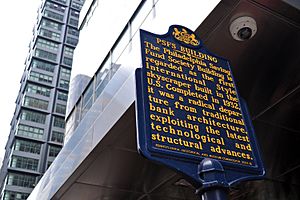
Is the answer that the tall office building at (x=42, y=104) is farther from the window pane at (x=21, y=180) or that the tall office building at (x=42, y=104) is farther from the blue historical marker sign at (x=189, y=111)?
the blue historical marker sign at (x=189, y=111)

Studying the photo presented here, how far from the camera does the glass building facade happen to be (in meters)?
6.00

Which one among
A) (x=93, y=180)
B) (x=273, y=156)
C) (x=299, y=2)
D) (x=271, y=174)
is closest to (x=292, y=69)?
(x=299, y=2)

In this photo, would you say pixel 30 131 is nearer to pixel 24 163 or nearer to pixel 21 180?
pixel 24 163

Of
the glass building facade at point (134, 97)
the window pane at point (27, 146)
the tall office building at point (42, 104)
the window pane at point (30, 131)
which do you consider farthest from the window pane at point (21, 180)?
the glass building facade at point (134, 97)

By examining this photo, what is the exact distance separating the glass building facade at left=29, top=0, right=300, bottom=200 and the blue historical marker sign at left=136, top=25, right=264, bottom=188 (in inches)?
40.6

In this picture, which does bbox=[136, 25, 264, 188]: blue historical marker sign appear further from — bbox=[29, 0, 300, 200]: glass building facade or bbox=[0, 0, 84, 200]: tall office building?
bbox=[0, 0, 84, 200]: tall office building

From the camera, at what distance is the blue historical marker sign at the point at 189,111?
12.6 feet

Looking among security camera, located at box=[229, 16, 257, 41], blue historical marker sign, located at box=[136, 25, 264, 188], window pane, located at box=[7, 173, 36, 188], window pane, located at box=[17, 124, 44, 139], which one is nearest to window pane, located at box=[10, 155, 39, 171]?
window pane, located at box=[7, 173, 36, 188]

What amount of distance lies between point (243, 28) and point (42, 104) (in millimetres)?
66083

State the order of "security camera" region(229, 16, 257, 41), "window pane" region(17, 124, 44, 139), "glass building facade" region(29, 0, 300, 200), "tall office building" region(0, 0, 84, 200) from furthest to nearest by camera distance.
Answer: "window pane" region(17, 124, 44, 139) < "tall office building" region(0, 0, 84, 200) < "glass building facade" region(29, 0, 300, 200) < "security camera" region(229, 16, 257, 41)

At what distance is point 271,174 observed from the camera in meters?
8.58

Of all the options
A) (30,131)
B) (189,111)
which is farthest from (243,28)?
(30,131)

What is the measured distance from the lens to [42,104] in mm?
67750

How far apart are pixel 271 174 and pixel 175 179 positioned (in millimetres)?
2464
